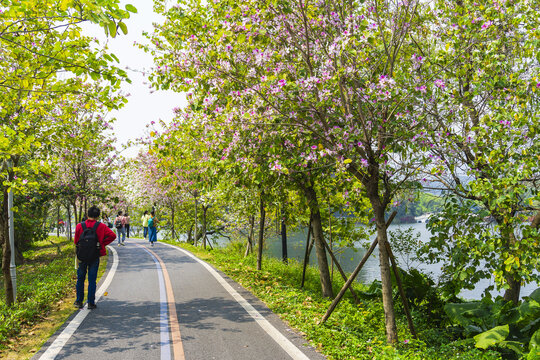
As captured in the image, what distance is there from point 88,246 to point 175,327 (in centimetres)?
280

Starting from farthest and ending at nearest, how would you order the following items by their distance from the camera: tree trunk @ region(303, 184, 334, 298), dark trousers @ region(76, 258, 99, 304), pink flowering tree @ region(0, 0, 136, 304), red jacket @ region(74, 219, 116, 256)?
tree trunk @ region(303, 184, 334, 298) < red jacket @ region(74, 219, 116, 256) < dark trousers @ region(76, 258, 99, 304) < pink flowering tree @ region(0, 0, 136, 304)

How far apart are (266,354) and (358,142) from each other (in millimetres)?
3489

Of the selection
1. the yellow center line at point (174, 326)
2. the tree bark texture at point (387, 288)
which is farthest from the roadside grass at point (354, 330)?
the yellow center line at point (174, 326)

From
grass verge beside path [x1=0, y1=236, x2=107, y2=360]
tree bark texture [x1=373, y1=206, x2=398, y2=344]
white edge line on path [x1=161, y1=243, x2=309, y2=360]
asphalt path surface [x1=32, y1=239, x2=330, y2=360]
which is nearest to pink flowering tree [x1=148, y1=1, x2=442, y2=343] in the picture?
tree bark texture [x1=373, y1=206, x2=398, y2=344]

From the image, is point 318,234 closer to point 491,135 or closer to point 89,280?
point 491,135

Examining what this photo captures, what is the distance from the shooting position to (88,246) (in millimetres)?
8422

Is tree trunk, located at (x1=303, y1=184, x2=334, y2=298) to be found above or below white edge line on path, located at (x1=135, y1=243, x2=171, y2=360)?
above

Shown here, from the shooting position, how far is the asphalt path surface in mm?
5836

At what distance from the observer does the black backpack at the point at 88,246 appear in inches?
331

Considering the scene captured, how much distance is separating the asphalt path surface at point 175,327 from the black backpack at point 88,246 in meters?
1.09

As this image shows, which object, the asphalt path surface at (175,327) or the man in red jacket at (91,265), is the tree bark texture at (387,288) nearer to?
the asphalt path surface at (175,327)

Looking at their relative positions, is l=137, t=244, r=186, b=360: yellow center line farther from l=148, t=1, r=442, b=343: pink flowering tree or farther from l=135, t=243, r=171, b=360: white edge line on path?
l=148, t=1, r=442, b=343: pink flowering tree

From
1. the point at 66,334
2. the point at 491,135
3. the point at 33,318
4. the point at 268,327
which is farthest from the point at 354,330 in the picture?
the point at 33,318

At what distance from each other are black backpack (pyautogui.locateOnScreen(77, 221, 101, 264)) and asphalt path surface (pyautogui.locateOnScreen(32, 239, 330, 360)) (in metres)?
1.09
